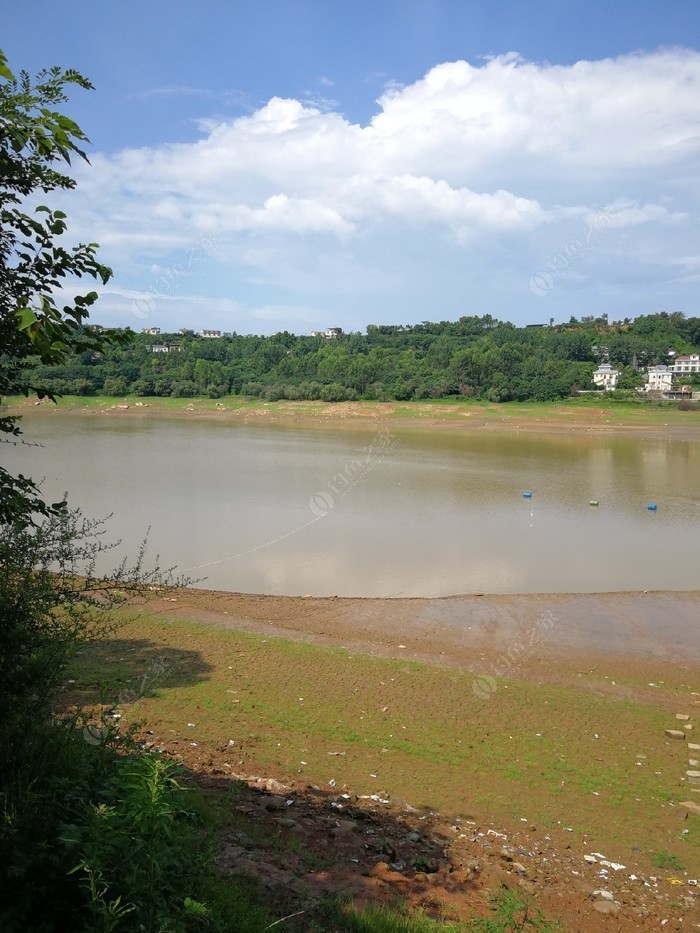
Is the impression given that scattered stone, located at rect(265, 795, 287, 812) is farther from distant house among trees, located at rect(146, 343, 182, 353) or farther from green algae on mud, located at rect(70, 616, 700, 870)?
distant house among trees, located at rect(146, 343, 182, 353)

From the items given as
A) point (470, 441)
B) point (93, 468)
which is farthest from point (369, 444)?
point (93, 468)

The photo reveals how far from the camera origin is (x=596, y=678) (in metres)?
9.75

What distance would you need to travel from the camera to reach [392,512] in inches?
854

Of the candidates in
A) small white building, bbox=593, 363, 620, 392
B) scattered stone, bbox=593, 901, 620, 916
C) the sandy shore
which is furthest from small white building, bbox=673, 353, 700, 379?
scattered stone, bbox=593, 901, 620, 916

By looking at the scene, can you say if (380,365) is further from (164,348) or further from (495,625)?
(495,625)

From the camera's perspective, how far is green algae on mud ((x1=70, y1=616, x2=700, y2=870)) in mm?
6137

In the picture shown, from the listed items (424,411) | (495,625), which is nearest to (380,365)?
(424,411)

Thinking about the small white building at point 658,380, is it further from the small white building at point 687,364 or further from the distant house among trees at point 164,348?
the distant house among trees at point 164,348

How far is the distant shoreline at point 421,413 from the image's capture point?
5322cm

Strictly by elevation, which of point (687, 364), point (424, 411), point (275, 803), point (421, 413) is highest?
point (687, 364)

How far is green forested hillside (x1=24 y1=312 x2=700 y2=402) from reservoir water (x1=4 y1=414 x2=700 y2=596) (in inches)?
1112

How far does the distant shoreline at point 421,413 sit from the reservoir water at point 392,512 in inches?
485

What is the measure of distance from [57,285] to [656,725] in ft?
27.8

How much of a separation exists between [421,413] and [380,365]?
681 inches
